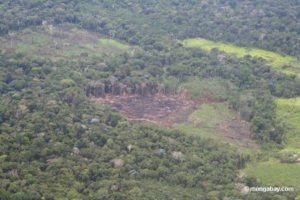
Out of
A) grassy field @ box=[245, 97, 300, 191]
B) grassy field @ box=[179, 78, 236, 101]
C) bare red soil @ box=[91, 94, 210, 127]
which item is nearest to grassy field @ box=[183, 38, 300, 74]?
grassy field @ box=[179, 78, 236, 101]

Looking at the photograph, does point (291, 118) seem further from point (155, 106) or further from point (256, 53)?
point (256, 53)

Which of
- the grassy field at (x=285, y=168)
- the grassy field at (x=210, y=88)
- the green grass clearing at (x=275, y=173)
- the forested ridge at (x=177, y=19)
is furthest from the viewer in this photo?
the forested ridge at (x=177, y=19)

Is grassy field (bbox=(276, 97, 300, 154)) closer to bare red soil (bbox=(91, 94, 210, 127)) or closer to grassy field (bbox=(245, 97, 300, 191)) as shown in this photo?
grassy field (bbox=(245, 97, 300, 191))

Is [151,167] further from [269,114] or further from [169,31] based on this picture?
[169,31]

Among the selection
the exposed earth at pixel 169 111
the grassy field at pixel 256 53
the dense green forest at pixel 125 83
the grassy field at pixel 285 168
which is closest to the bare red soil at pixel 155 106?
the exposed earth at pixel 169 111

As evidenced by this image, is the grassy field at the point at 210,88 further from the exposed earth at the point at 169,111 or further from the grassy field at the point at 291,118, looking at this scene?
the grassy field at the point at 291,118

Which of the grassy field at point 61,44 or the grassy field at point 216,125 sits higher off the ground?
the grassy field at point 61,44

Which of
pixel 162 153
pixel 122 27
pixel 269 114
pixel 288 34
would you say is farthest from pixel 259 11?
pixel 162 153
